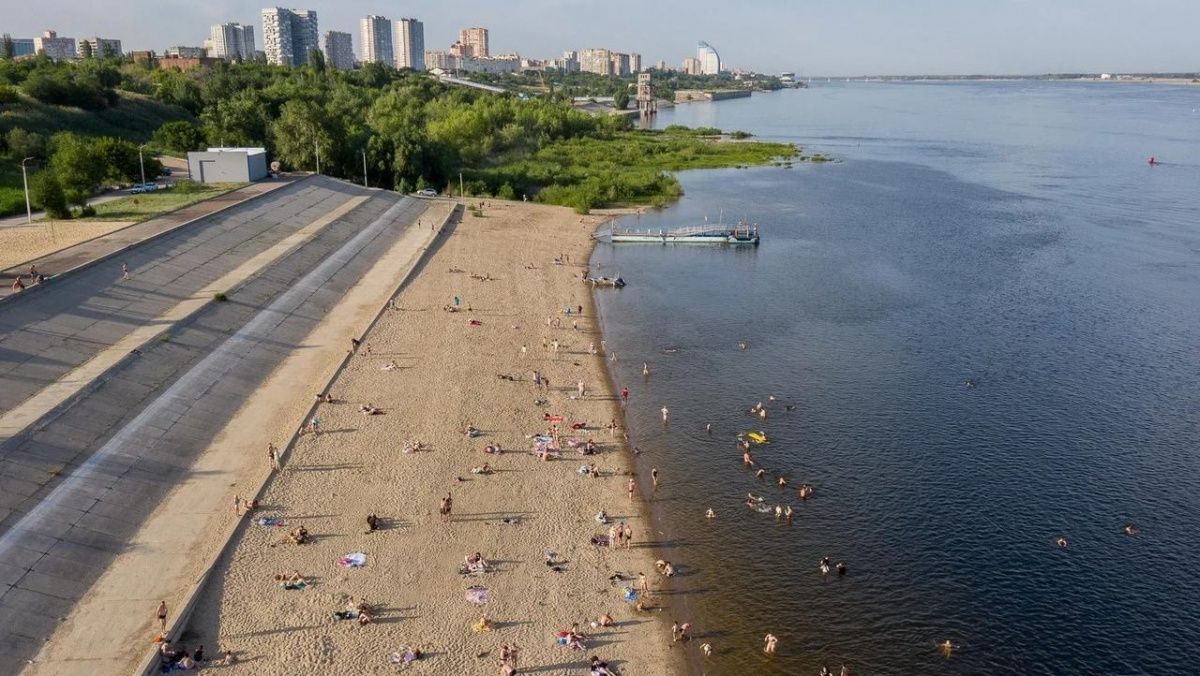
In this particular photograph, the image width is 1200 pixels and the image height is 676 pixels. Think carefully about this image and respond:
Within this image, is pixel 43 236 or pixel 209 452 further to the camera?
pixel 43 236

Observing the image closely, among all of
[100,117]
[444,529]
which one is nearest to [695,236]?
[444,529]

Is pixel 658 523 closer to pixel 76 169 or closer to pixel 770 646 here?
pixel 770 646

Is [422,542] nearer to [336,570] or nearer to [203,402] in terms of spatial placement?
[336,570]

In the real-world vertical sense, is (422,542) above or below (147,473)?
below

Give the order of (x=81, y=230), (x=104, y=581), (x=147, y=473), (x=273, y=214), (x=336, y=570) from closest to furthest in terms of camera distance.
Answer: (x=104, y=581) → (x=336, y=570) → (x=147, y=473) → (x=81, y=230) → (x=273, y=214)

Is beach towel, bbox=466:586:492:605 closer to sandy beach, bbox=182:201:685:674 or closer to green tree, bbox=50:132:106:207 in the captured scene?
sandy beach, bbox=182:201:685:674

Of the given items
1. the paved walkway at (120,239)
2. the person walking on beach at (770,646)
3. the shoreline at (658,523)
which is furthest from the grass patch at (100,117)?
the person walking on beach at (770,646)

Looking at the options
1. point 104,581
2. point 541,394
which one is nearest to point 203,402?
point 104,581

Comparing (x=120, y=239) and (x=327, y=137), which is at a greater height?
(x=327, y=137)
